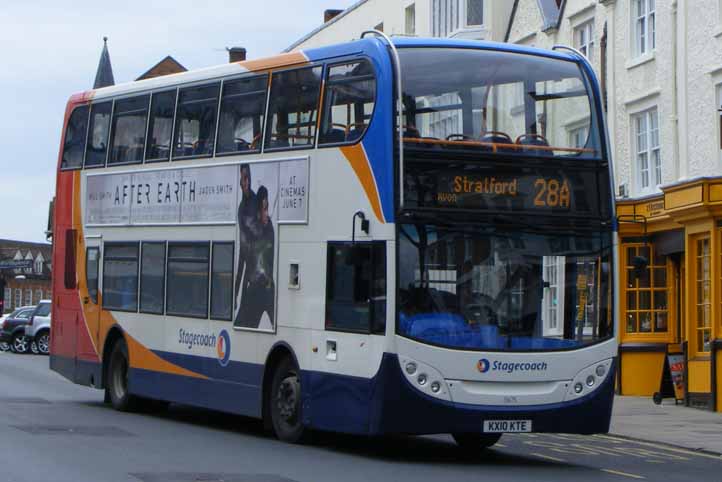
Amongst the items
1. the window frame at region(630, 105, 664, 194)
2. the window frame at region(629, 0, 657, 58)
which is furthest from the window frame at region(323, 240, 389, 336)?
the window frame at region(629, 0, 657, 58)

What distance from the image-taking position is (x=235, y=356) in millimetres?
17656

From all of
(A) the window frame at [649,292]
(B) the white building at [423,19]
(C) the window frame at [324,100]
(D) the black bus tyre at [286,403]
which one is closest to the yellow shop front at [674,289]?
(A) the window frame at [649,292]

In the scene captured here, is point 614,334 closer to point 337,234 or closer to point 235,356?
point 337,234

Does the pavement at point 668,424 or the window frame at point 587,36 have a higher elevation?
the window frame at point 587,36

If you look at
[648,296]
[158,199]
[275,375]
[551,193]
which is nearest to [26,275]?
[648,296]

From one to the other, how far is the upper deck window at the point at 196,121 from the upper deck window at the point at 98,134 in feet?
7.64

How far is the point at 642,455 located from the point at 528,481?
4.55m

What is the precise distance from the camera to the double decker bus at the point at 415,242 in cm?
1471

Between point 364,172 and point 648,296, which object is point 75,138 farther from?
point 648,296

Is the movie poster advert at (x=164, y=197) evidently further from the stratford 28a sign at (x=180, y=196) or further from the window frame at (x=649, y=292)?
the window frame at (x=649, y=292)

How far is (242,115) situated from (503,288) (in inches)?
175

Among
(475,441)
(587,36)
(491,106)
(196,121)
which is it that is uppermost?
(587,36)

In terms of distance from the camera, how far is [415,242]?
1472 centimetres

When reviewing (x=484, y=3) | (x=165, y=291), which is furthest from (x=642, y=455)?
(x=484, y=3)
